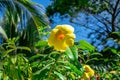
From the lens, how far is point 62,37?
1.20 metres

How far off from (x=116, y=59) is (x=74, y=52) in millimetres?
1367

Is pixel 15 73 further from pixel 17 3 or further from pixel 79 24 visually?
pixel 79 24

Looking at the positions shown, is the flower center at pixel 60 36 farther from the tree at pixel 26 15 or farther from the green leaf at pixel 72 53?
the tree at pixel 26 15

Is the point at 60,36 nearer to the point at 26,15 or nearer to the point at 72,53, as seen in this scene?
the point at 72,53

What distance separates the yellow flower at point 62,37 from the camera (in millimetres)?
1179

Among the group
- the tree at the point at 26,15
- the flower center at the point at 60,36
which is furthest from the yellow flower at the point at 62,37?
the tree at the point at 26,15

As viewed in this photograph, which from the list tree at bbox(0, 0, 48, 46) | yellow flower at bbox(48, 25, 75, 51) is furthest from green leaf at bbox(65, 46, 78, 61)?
tree at bbox(0, 0, 48, 46)

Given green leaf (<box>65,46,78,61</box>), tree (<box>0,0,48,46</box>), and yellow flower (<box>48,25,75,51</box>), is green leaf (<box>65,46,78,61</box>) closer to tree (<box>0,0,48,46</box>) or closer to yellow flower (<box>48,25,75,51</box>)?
yellow flower (<box>48,25,75,51</box>)

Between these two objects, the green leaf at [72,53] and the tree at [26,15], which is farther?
the tree at [26,15]

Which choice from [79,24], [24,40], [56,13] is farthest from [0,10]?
[79,24]

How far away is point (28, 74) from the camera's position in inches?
62.9

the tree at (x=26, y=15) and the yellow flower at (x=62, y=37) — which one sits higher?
the tree at (x=26, y=15)

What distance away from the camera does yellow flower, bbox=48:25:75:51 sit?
118cm

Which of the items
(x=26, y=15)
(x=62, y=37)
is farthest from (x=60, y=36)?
(x=26, y=15)
